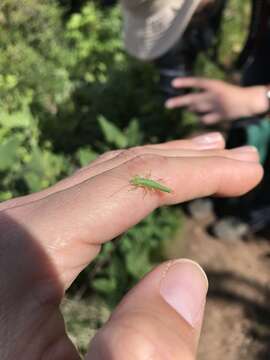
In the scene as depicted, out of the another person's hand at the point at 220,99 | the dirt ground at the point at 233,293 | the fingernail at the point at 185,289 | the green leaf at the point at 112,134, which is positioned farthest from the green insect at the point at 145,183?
the dirt ground at the point at 233,293

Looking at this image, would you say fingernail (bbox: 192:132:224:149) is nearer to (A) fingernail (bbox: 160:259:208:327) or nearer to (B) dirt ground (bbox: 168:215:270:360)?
(A) fingernail (bbox: 160:259:208:327)

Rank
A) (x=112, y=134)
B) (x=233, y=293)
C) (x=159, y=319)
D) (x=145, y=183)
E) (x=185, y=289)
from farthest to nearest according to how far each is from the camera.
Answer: (x=233, y=293), (x=112, y=134), (x=145, y=183), (x=185, y=289), (x=159, y=319)

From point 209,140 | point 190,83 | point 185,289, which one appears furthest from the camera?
point 190,83

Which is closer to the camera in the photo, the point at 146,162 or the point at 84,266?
the point at 84,266

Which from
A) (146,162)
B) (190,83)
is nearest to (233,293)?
(190,83)

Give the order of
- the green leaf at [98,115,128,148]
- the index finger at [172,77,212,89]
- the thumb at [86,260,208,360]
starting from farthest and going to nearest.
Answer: the green leaf at [98,115,128,148] → the index finger at [172,77,212,89] → the thumb at [86,260,208,360]

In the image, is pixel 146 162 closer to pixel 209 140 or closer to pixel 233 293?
pixel 209 140

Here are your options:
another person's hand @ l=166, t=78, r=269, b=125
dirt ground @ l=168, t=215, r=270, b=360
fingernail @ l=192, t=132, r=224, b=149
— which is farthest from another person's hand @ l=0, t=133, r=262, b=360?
dirt ground @ l=168, t=215, r=270, b=360
